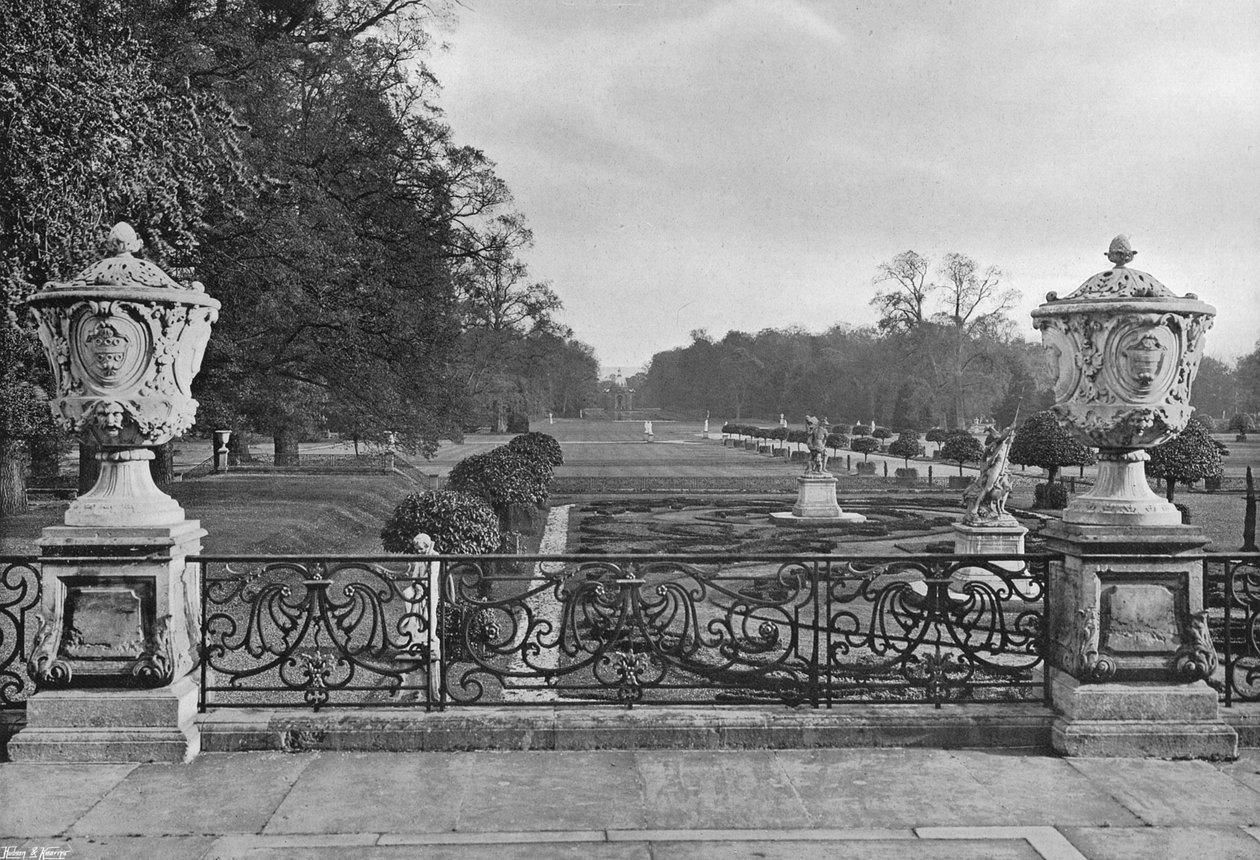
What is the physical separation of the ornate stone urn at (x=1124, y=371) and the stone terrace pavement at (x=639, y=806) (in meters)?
1.35

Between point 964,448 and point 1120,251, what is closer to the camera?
point 1120,251

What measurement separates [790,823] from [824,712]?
3.70 feet

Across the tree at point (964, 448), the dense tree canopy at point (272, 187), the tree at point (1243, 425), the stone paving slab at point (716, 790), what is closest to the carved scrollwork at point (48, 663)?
the stone paving slab at point (716, 790)

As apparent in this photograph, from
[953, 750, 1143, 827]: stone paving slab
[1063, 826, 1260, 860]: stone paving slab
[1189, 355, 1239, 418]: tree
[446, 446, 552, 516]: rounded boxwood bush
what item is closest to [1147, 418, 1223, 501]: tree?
[446, 446, 552, 516]: rounded boxwood bush

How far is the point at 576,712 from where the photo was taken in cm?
545

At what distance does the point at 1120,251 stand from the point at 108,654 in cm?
566

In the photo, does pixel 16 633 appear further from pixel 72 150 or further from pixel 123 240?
pixel 72 150

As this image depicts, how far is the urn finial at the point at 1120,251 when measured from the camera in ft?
17.9

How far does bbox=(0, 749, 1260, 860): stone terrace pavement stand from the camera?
13.7 ft

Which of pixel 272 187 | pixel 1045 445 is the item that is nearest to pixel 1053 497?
pixel 1045 445

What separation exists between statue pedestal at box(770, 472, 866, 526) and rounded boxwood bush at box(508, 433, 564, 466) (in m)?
6.62

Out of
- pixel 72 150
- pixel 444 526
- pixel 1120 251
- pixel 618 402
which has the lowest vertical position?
pixel 444 526

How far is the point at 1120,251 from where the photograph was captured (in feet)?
18.0

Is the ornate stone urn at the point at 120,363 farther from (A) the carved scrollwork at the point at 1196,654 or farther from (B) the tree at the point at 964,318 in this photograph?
(B) the tree at the point at 964,318
